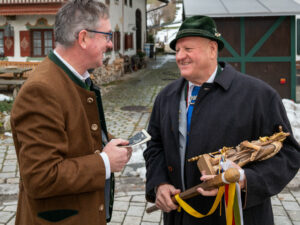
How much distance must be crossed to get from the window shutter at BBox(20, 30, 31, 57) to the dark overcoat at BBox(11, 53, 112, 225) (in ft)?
47.8

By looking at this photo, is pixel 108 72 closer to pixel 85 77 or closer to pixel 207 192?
pixel 85 77

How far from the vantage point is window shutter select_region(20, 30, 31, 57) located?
620 inches

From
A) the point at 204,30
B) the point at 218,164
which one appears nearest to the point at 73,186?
the point at 218,164

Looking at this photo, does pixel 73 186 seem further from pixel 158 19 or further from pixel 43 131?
pixel 158 19

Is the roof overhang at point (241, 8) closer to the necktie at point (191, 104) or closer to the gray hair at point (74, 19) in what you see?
the necktie at point (191, 104)

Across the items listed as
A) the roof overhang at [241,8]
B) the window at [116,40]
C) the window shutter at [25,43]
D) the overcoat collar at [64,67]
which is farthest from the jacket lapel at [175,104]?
the window at [116,40]

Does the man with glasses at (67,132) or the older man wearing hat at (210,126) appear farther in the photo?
the older man wearing hat at (210,126)

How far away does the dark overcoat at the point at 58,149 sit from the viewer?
1.89 meters

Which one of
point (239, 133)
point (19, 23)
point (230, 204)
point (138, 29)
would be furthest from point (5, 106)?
point (138, 29)

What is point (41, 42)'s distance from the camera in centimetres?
1585

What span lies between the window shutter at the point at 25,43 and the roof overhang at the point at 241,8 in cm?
814

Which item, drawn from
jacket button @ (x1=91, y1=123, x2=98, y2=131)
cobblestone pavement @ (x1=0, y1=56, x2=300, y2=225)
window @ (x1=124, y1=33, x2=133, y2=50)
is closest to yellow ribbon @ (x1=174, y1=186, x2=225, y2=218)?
jacket button @ (x1=91, y1=123, x2=98, y2=131)

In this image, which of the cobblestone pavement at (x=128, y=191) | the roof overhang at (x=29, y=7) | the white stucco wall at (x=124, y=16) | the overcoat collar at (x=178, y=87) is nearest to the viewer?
the overcoat collar at (x=178, y=87)

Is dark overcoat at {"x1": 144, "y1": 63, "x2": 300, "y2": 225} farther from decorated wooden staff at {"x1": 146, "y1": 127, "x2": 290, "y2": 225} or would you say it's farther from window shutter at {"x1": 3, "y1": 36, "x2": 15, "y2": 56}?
window shutter at {"x1": 3, "y1": 36, "x2": 15, "y2": 56}
